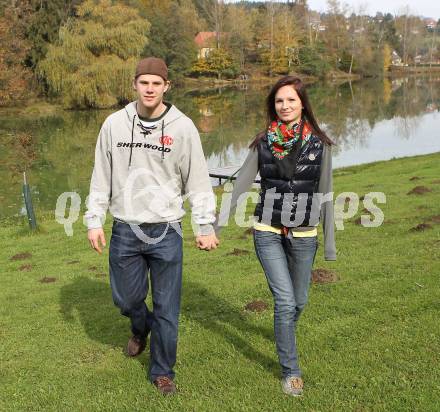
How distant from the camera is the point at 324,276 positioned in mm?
6754

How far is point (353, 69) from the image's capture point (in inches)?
4240

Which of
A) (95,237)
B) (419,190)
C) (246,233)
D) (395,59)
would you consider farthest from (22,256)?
(395,59)

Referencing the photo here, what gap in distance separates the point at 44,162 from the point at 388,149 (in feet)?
56.9

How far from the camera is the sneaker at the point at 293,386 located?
418cm

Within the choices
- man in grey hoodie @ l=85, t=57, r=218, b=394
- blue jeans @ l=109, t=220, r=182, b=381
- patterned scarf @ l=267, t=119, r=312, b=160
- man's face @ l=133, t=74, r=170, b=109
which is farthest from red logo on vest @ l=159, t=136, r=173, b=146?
patterned scarf @ l=267, t=119, r=312, b=160

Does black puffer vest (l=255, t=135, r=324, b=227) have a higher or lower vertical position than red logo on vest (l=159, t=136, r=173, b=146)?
lower

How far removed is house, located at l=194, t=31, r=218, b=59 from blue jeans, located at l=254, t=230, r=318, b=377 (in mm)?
89124

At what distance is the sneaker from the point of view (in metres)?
4.18

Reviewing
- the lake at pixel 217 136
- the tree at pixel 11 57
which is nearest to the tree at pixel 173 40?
the lake at pixel 217 136

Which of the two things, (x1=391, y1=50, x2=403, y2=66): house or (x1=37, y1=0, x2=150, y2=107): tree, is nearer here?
(x1=37, y1=0, x2=150, y2=107): tree

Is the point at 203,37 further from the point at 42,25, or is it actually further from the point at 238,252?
the point at 238,252

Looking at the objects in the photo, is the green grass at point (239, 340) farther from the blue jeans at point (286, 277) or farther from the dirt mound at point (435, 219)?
the dirt mound at point (435, 219)

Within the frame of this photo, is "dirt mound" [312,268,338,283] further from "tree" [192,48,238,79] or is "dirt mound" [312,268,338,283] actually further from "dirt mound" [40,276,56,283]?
"tree" [192,48,238,79]

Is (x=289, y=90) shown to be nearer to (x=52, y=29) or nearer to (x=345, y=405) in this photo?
(x=345, y=405)
